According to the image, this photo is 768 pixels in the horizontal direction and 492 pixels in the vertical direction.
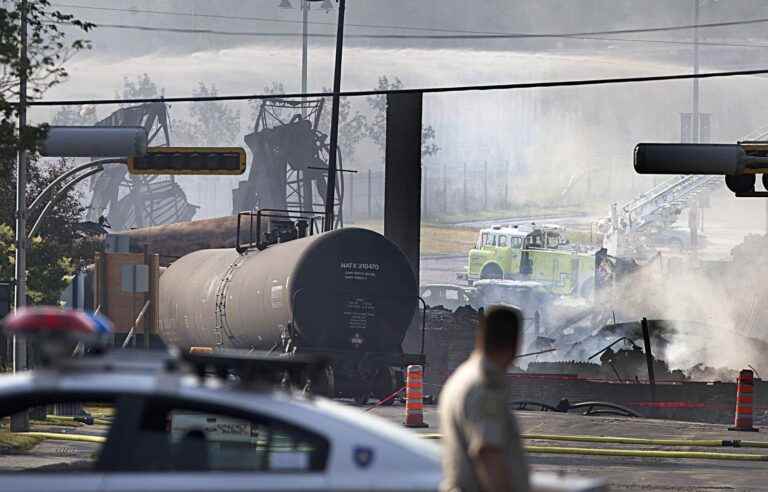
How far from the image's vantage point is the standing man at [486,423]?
6562mm

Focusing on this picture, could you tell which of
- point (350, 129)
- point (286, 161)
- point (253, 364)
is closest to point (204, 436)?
point (253, 364)

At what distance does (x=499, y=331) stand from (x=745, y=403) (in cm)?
2146

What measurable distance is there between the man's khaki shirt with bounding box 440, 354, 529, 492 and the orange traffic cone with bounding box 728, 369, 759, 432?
67.3ft

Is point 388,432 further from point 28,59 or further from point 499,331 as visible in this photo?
point 28,59

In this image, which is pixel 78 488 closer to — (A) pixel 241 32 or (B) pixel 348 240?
(B) pixel 348 240

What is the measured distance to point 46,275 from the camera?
4550 centimetres

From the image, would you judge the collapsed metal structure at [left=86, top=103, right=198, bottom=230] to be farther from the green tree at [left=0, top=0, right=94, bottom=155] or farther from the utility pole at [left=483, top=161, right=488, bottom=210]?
the green tree at [left=0, top=0, right=94, bottom=155]

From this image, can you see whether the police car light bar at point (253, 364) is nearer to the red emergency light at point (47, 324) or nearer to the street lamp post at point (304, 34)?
the red emergency light at point (47, 324)

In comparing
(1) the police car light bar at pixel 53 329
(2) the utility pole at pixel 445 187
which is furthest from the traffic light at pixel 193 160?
(2) the utility pole at pixel 445 187

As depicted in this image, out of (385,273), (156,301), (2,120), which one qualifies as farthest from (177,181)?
(2,120)

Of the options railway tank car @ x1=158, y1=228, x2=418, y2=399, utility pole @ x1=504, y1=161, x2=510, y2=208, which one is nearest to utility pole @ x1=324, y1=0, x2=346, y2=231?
railway tank car @ x1=158, y1=228, x2=418, y2=399

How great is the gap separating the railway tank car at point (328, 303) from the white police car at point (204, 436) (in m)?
22.6

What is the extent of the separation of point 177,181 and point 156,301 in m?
53.4

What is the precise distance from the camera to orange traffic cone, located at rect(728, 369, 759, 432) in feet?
87.5
